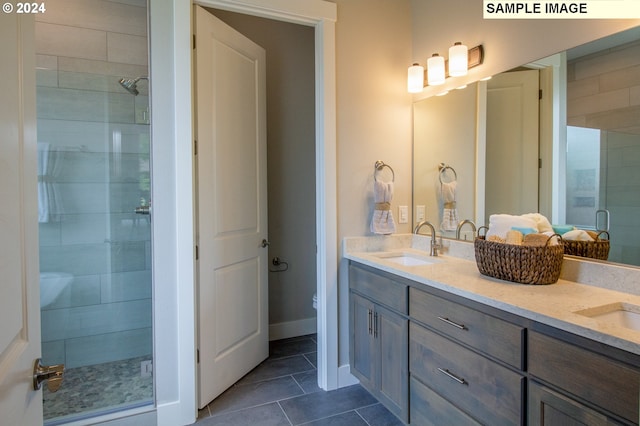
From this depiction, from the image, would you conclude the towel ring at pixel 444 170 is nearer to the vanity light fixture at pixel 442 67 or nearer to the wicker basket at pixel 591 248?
the vanity light fixture at pixel 442 67

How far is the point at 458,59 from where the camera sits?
7.02 feet

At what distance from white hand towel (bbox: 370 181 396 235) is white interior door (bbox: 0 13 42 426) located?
1.89 m

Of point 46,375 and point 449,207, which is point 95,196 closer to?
point 46,375

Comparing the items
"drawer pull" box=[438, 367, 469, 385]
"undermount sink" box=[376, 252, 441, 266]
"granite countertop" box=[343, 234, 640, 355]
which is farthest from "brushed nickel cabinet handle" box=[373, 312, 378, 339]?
"drawer pull" box=[438, 367, 469, 385]

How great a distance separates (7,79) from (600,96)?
1.93 metres

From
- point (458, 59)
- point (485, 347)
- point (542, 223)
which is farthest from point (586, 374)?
point (458, 59)

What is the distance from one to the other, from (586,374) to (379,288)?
43.1 inches

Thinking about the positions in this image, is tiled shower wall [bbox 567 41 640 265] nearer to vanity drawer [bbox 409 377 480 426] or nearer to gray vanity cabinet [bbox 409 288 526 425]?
gray vanity cabinet [bbox 409 288 526 425]

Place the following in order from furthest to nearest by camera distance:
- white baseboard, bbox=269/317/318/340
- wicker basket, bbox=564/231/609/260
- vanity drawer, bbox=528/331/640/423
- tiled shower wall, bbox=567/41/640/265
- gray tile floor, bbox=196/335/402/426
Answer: white baseboard, bbox=269/317/318/340, gray tile floor, bbox=196/335/402/426, wicker basket, bbox=564/231/609/260, tiled shower wall, bbox=567/41/640/265, vanity drawer, bbox=528/331/640/423

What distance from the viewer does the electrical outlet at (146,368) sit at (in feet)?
6.90

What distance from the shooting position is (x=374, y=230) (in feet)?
7.99

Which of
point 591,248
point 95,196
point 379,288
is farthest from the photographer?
point 95,196

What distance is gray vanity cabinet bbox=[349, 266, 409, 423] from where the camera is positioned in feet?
6.17

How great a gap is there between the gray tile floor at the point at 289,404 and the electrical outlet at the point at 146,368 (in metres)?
0.38
